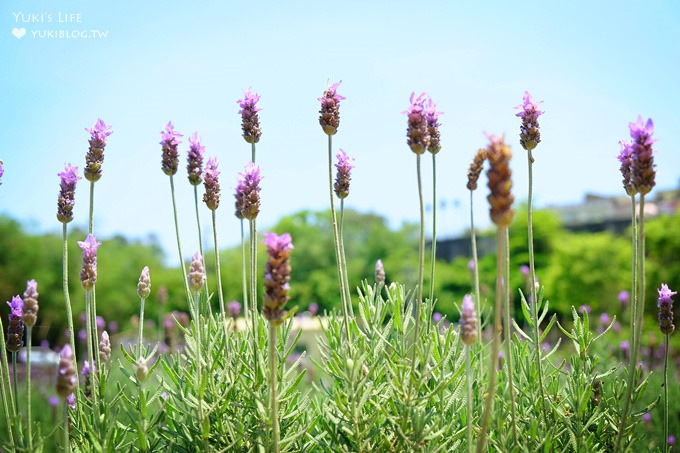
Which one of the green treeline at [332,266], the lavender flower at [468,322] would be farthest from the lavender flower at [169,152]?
the green treeline at [332,266]

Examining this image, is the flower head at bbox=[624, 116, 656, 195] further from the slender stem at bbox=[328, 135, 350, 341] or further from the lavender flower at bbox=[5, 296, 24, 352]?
the lavender flower at bbox=[5, 296, 24, 352]

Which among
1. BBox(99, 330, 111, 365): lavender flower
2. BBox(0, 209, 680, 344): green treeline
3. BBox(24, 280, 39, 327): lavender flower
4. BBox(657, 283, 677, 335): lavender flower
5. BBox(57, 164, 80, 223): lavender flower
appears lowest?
BBox(0, 209, 680, 344): green treeline

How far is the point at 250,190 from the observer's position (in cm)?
216

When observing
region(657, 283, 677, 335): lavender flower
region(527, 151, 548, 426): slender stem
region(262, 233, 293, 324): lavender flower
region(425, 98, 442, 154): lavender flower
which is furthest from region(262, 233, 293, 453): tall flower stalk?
region(657, 283, 677, 335): lavender flower

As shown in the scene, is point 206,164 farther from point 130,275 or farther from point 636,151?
point 130,275

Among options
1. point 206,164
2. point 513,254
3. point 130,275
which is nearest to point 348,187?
point 206,164

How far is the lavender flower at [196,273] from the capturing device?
2076 mm

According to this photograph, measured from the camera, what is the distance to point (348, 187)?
2.47 m

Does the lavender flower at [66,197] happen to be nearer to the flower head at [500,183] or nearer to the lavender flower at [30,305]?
the lavender flower at [30,305]

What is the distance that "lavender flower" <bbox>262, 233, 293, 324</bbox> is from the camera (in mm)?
1747

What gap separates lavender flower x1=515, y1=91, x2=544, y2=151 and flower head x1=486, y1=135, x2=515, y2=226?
799 millimetres

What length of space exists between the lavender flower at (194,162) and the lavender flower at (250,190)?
213 mm

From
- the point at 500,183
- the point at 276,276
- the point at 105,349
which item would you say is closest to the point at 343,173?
the point at 276,276

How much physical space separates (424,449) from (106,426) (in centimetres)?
111
